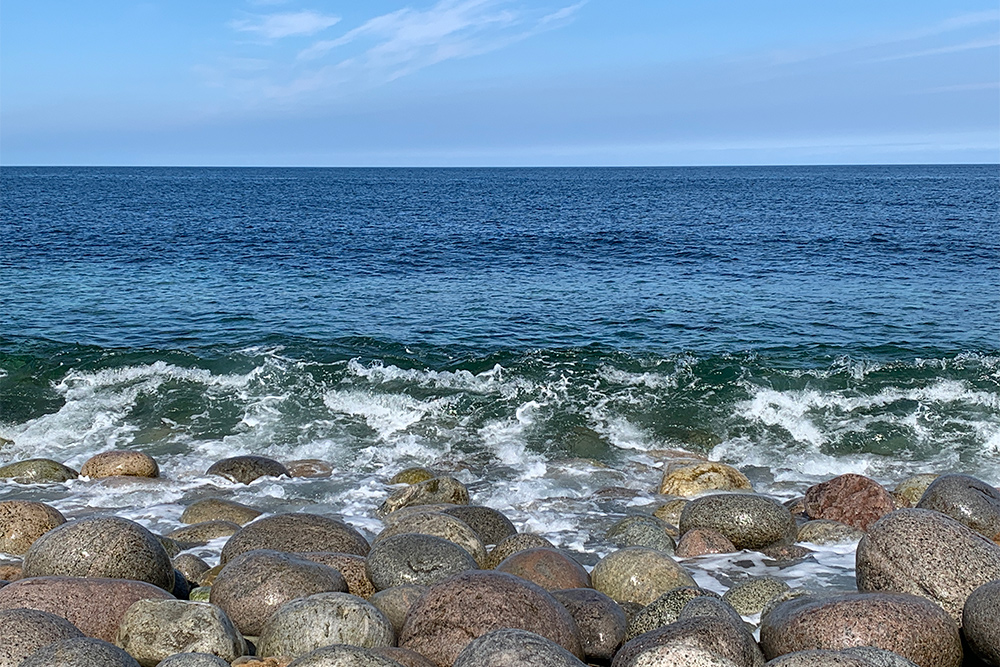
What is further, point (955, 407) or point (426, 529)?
point (955, 407)

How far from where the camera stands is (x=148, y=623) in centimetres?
794

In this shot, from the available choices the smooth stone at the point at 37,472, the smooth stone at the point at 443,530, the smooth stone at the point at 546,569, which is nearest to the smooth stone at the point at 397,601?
the smooth stone at the point at 546,569

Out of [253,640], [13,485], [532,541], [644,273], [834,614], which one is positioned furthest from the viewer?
[644,273]

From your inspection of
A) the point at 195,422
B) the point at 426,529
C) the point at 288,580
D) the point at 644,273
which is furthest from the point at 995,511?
the point at 644,273

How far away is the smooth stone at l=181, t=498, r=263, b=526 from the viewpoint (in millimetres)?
13242

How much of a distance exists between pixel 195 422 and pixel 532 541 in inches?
411

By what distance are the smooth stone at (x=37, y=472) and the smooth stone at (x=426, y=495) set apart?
566 centimetres

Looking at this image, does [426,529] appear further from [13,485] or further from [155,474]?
[13,485]

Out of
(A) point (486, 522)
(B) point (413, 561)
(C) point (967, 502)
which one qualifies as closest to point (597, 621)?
(B) point (413, 561)

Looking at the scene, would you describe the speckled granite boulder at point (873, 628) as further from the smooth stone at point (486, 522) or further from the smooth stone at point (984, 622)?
the smooth stone at point (486, 522)

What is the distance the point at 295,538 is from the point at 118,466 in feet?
18.8

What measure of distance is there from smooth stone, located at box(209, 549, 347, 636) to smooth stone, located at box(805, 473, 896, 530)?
7.24 m

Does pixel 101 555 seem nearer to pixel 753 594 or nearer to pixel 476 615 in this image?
pixel 476 615

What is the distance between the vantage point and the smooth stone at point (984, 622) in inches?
301
